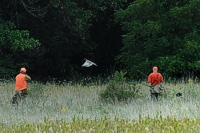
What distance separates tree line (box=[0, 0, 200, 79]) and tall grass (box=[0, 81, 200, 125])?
6.96m

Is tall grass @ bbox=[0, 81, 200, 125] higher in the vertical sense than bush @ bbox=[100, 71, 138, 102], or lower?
lower

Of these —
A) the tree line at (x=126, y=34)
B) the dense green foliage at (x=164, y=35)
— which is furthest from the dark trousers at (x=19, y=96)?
the dense green foliage at (x=164, y=35)

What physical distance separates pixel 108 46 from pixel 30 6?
1165cm

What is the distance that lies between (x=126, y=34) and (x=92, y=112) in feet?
55.6

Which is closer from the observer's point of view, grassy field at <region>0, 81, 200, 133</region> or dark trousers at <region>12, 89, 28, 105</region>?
grassy field at <region>0, 81, 200, 133</region>

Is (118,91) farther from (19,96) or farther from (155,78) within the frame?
(19,96)

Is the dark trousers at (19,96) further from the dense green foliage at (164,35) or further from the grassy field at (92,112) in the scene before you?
the dense green foliage at (164,35)

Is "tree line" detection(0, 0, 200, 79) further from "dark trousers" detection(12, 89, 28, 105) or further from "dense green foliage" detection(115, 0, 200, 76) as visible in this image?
"dark trousers" detection(12, 89, 28, 105)

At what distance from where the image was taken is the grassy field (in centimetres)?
948

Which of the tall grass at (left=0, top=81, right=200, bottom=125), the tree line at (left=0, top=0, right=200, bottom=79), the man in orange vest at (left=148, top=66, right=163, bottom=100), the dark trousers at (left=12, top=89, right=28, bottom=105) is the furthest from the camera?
the tree line at (left=0, top=0, right=200, bottom=79)

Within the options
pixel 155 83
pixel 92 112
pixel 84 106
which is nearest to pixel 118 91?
pixel 155 83

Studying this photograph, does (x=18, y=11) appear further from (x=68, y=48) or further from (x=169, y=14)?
(x=169, y=14)

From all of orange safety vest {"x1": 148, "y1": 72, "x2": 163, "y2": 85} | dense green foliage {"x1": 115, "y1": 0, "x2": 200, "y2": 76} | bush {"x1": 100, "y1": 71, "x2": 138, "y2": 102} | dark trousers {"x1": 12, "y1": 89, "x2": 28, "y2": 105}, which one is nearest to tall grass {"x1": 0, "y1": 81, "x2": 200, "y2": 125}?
dark trousers {"x1": 12, "y1": 89, "x2": 28, "y2": 105}

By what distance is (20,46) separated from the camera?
25172mm
